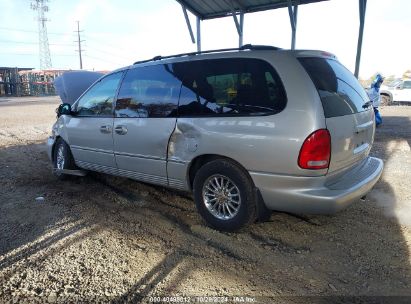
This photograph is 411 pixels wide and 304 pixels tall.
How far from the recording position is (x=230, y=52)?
12.5 ft

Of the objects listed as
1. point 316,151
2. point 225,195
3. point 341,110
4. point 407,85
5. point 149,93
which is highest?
point 407,85

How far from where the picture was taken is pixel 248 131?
3447 millimetres

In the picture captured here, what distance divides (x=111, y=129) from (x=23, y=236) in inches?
65.5

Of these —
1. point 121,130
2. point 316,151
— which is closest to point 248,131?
point 316,151

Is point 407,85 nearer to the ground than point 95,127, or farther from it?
farther from it

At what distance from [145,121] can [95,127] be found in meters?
1.08

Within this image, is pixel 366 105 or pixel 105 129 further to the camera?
pixel 105 129

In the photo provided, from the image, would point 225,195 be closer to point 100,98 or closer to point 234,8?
point 100,98

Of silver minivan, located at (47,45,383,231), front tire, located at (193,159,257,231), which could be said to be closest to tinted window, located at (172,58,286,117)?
silver minivan, located at (47,45,383,231)

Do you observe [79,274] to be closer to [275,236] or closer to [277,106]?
[275,236]

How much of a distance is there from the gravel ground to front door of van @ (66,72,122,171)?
52 centimetres

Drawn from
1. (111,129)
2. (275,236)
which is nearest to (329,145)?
(275,236)

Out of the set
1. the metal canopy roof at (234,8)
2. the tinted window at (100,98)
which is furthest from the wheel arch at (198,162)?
the metal canopy roof at (234,8)

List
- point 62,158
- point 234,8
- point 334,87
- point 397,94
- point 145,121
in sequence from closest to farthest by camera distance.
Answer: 1. point 334,87
2. point 145,121
3. point 62,158
4. point 234,8
5. point 397,94
